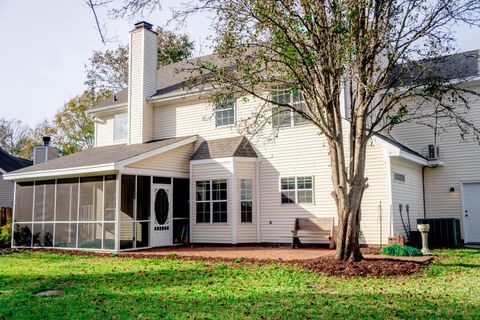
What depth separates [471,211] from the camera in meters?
15.4

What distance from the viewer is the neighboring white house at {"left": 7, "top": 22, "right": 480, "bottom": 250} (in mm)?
13797

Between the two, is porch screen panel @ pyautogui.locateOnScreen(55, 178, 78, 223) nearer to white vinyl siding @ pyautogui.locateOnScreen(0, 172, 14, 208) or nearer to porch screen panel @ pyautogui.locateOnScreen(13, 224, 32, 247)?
porch screen panel @ pyautogui.locateOnScreen(13, 224, 32, 247)

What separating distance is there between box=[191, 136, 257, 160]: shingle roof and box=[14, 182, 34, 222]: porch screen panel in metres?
6.19

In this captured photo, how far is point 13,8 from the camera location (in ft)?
15.8

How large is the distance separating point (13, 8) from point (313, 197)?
11.2m

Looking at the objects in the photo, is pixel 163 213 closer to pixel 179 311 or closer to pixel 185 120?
pixel 185 120

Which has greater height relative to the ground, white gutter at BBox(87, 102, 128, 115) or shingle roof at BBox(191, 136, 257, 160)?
white gutter at BBox(87, 102, 128, 115)

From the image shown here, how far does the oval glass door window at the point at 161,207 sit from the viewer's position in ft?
49.5

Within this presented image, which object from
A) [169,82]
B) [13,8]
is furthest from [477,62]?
[13,8]

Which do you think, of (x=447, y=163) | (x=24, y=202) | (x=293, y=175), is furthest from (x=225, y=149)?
(x=447, y=163)

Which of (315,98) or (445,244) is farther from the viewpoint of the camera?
(445,244)

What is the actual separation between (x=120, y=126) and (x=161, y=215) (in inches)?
231

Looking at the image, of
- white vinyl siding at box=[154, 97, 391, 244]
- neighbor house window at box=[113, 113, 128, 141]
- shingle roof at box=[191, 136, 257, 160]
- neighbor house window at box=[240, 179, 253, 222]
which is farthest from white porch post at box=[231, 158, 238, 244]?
neighbor house window at box=[113, 113, 128, 141]

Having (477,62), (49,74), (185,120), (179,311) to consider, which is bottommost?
(179,311)
